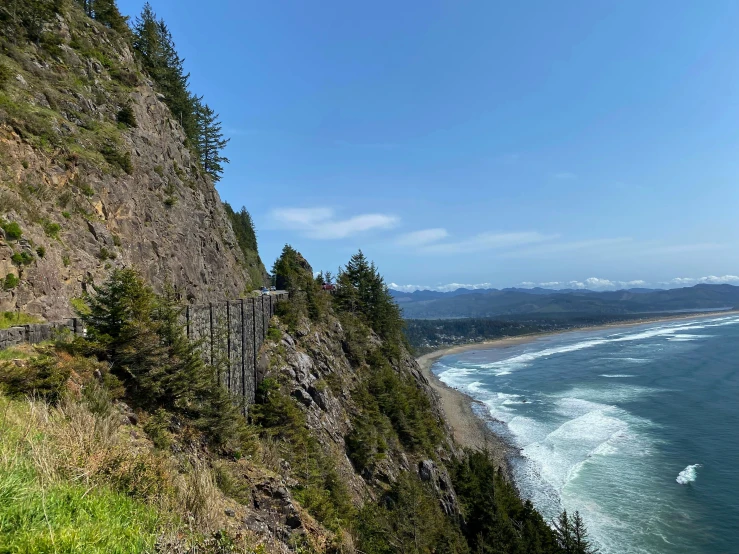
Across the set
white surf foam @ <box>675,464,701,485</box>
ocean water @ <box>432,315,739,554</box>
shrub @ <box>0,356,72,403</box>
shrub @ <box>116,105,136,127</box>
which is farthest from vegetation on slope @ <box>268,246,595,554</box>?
shrub @ <box>116,105,136,127</box>

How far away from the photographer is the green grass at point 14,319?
11464 millimetres

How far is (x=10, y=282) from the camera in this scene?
1202 centimetres

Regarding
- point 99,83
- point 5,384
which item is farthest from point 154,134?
point 5,384

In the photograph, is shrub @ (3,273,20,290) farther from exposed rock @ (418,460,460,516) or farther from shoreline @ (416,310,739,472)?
shoreline @ (416,310,739,472)

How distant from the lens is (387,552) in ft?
67.4

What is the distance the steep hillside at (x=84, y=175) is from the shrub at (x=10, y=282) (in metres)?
0.03

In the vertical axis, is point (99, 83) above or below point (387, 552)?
above

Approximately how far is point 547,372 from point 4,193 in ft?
365

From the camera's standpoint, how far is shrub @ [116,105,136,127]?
24203mm

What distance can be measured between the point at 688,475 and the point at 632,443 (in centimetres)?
1016

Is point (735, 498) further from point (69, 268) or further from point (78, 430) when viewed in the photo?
point (69, 268)

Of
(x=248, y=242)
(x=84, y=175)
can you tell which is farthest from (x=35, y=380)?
(x=248, y=242)

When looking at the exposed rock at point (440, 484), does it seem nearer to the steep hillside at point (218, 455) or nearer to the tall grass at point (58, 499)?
the steep hillside at point (218, 455)

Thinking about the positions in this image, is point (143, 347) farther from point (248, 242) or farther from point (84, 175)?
point (248, 242)
